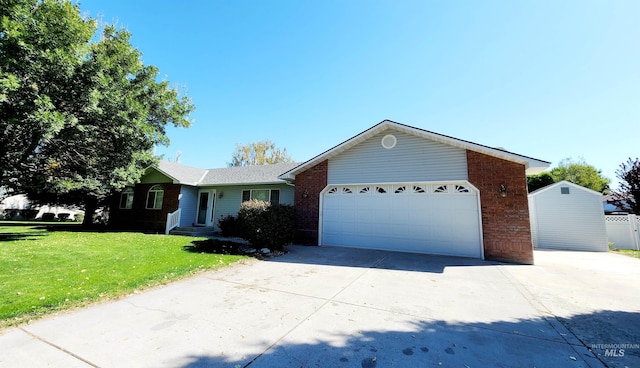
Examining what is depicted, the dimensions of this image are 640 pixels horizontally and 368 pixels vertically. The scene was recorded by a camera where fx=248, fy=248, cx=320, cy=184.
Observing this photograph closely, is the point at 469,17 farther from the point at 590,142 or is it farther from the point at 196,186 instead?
the point at 196,186

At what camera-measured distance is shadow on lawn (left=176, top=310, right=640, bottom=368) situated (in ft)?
8.69

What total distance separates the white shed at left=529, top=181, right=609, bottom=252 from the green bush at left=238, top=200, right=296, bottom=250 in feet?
42.6

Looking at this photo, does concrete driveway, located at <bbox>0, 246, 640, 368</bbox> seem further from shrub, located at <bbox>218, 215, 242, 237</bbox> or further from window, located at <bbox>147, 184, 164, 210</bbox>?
window, located at <bbox>147, 184, 164, 210</bbox>

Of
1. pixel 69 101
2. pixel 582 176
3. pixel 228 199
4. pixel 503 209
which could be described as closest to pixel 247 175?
pixel 228 199

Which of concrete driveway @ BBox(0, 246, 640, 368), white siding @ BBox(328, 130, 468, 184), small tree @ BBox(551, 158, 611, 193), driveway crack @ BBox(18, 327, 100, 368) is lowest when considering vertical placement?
driveway crack @ BBox(18, 327, 100, 368)

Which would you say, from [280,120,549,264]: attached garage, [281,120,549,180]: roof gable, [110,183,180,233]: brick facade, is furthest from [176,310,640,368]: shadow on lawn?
[110,183,180,233]: brick facade

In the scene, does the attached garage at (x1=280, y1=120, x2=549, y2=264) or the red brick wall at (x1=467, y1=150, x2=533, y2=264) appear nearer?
the red brick wall at (x1=467, y1=150, x2=533, y2=264)

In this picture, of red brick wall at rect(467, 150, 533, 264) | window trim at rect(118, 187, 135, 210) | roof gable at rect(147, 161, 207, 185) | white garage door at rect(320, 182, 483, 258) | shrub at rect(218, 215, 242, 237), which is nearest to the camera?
red brick wall at rect(467, 150, 533, 264)

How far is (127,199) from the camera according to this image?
718 inches

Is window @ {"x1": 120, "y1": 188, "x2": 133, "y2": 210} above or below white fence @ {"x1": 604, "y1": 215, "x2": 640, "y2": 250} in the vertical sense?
above

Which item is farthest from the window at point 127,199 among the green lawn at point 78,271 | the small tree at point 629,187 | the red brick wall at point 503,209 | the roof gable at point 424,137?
the small tree at point 629,187

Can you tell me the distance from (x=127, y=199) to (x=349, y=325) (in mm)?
20725

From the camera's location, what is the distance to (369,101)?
1211 centimetres

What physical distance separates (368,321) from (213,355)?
2095 mm
